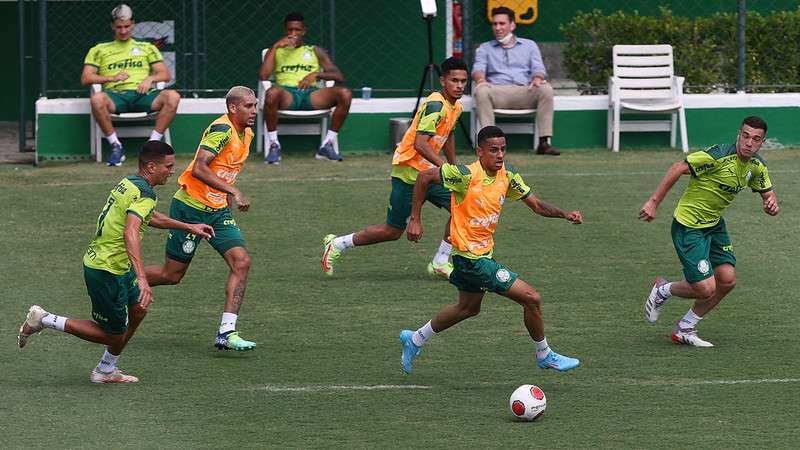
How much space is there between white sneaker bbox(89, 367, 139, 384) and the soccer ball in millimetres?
2568

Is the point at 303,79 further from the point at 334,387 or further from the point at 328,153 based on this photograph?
the point at 334,387

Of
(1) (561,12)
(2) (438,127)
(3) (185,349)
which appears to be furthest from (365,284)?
(1) (561,12)

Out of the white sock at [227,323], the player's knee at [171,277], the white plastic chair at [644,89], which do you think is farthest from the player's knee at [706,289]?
the white plastic chair at [644,89]

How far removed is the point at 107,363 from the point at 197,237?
143 centimetres

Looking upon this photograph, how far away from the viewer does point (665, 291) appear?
11.2 meters

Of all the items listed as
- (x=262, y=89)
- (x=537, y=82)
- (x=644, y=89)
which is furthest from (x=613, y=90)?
(x=262, y=89)

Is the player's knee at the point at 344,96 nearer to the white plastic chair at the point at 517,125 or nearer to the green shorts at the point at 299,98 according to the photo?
the green shorts at the point at 299,98

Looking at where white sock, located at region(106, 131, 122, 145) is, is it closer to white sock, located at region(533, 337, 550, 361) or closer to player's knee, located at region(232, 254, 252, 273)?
player's knee, located at region(232, 254, 252, 273)

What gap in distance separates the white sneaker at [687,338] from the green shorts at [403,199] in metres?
2.68

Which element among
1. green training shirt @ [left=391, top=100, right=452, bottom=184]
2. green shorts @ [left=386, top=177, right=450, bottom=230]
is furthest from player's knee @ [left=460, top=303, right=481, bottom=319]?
green shorts @ [left=386, top=177, right=450, bottom=230]

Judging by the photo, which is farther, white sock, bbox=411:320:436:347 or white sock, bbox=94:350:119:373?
white sock, bbox=411:320:436:347

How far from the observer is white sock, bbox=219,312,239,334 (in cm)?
1055

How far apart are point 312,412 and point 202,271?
14.9ft

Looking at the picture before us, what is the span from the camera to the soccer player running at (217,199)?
10797 millimetres
